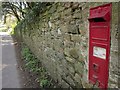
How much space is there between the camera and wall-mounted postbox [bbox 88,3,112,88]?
2359 millimetres

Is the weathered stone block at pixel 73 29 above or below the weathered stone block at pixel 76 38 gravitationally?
above

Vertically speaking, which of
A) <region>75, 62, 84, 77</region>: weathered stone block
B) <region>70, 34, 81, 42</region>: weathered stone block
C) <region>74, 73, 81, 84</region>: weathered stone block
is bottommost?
<region>74, 73, 81, 84</region>: weathered stone block

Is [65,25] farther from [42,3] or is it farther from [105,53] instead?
[42,3]

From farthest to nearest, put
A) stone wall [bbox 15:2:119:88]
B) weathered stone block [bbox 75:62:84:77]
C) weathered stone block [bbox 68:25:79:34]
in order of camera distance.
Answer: weathered stone block [bbox 68:25:79:34] → weathered stone block [bbox 75:62:84:77] → stone wall [bbox 15:2:119:88]

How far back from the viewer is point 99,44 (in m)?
2.53

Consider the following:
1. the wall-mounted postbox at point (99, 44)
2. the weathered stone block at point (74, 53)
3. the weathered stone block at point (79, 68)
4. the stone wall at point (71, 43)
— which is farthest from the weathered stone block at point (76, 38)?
the wall-mounted postbox at point (99, 44)

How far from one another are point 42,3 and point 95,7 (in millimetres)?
3424

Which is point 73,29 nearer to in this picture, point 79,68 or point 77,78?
point 79,68

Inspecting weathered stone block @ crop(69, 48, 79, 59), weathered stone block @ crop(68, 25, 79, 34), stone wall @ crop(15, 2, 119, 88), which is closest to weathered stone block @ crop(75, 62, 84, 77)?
stone wall @ crop(15, 2, 119, 88)

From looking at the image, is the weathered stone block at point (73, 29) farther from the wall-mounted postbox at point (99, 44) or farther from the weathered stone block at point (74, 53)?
the wall-mounted postbox at point (99, 44)

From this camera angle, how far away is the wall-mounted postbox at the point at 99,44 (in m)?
2.36

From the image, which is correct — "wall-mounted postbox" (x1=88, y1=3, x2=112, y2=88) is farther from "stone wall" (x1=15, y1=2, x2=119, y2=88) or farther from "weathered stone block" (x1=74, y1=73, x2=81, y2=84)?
"weathered stone block" (x1=74, y1=73, x2=81, y2=84)

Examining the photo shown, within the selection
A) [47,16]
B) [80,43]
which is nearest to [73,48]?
[80,43]

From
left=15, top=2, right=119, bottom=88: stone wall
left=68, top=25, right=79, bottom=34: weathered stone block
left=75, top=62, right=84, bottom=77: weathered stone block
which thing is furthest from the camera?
left=68, top=25, right=79, bottom=34: weathered stone block
